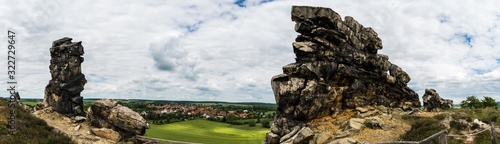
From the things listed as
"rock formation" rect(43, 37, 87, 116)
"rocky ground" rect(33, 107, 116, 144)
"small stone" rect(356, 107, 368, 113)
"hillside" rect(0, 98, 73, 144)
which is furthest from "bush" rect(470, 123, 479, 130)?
"rock formation" rect(43, 37, 87, 116)

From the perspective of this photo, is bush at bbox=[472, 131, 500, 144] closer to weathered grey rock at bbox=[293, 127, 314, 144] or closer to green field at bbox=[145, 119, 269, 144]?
weathered grey rock at bbox=[293, 127, 314, 144]

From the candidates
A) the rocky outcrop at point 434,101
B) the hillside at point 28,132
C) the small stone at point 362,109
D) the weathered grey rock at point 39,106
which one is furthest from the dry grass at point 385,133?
the weathered grey rock at point 39,106

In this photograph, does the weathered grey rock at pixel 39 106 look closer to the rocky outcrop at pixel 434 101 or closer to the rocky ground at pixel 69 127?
the rocky ground at pixel 69 127

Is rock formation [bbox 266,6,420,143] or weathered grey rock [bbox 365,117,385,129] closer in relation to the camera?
weathered grey rock [bbox 365,117,385,129]

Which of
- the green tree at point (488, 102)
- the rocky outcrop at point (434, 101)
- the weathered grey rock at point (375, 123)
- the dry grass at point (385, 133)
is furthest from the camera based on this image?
the green tree at point (488, 102)

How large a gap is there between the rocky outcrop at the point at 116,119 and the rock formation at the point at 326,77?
13.8 metres

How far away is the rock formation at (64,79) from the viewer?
124 feet

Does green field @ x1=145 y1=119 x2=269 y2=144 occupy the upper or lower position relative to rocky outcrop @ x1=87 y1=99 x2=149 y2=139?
lower

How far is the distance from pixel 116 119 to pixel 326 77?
73.0 ft

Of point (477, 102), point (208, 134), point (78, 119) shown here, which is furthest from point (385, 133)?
point (208, 134)

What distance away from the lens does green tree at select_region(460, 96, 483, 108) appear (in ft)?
201

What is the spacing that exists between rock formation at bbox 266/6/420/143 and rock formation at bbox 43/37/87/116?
938 inches

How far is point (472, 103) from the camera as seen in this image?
6219 centimetres

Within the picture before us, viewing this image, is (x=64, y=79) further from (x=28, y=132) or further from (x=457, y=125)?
(x=457, y=125)
